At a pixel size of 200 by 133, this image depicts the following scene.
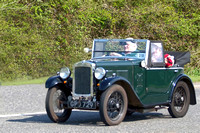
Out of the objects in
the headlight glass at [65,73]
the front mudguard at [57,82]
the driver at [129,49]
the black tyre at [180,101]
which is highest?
the driver at [129,49]

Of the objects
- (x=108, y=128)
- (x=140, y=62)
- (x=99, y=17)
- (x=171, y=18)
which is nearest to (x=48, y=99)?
(x=108, y=128)

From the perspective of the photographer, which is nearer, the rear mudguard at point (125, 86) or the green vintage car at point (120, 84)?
the rear mudguard at point (125, 86)

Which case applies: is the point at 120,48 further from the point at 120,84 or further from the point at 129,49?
the point at 120,84

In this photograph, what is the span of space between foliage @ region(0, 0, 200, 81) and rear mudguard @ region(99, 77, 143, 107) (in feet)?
34.6

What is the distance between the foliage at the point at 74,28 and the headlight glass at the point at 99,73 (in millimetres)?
10789

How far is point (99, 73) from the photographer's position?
8.23 metres

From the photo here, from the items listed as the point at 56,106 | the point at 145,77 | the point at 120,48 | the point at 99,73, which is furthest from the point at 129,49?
the point at 56,106

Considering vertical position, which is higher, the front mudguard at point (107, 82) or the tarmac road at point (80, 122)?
the front mudguard at point (107, 82)

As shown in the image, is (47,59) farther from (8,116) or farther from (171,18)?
(8,116)

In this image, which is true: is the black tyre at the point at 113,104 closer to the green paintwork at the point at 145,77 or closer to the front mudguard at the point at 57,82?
the green paintwork at the point at 145,77

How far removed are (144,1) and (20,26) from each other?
7.20 m

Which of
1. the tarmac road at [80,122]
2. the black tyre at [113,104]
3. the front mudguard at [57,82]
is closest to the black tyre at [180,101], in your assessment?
the tarmac road at [80,122]

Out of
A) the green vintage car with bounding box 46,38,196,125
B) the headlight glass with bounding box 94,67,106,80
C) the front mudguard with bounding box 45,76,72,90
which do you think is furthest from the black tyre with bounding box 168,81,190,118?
the front mudguard with bounding box 45,76,72,90

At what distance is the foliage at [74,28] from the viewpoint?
1934 cm
